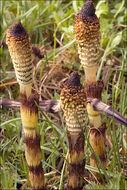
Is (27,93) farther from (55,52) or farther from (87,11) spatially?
(55,52)

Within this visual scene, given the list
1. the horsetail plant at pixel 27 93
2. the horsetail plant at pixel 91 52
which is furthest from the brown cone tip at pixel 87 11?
the horsetail plant at pixel 27 93

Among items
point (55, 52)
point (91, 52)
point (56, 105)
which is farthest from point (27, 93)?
point (55, 52)

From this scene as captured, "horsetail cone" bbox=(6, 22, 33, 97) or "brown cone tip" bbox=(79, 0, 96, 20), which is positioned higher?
"brown cone tip" bbox=(79, 0, 96, 20)

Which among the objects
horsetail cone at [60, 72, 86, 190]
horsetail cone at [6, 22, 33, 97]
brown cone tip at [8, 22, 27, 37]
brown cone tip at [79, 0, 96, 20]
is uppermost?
brown cone tip at [79, 0, 96, 20]

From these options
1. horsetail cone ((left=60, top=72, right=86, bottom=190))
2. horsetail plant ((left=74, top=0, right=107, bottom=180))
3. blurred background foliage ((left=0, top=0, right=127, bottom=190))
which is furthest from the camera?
blurred background foliage ((left=0, top=0, right=127, bottom=190))

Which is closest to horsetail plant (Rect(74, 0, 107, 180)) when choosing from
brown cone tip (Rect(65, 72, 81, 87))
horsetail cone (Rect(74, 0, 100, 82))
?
horsetail cone (Rect(74, 0, 100, 82))

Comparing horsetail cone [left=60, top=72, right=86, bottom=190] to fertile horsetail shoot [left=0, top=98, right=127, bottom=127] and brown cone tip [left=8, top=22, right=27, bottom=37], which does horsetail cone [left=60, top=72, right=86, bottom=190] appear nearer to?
fertile horsetail shoot [left=0, top=98, right=127, bottom=127]
